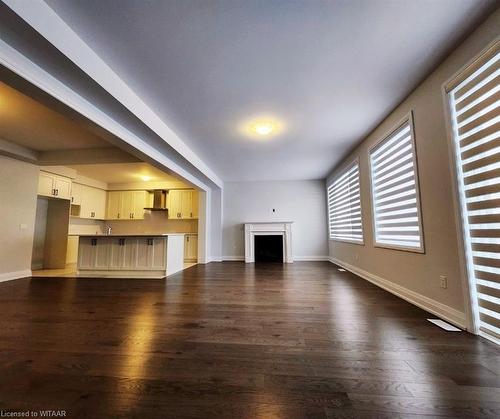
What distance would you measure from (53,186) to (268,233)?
229 inches

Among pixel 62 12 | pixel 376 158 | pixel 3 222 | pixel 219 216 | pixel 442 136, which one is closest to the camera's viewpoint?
pixel 62 12

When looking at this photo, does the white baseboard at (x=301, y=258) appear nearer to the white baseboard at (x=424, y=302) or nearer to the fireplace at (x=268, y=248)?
the fireplace at (x=268, y=248)

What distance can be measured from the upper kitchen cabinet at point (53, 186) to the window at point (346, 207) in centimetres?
715

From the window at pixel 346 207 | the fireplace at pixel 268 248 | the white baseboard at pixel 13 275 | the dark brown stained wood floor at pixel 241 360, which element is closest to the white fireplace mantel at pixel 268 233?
the fireplace at pixel 268 248

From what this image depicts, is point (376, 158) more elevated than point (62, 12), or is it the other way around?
point (62, 12)

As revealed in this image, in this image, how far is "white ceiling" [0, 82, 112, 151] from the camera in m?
3.00

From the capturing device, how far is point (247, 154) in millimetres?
4863

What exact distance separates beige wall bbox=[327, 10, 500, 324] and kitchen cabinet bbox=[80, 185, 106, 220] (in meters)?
7.98

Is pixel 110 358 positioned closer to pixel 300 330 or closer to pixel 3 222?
pixel 300 330

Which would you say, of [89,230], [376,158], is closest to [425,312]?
[376,158]

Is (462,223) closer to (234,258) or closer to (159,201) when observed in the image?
(234,258)

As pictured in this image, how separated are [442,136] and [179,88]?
2.86m

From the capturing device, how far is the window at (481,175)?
1784 millimetres

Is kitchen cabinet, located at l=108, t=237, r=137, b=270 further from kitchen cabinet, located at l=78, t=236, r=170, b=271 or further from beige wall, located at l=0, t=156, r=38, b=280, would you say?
beige wall, located at l=0, t=156, r=38, b=280
